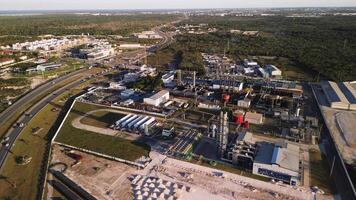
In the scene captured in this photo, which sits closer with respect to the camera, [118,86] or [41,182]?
[41,182]

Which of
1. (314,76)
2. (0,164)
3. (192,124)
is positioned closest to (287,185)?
(192,124)

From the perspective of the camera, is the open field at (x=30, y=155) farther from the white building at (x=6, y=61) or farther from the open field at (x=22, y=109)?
the white building at (x=6, y=61)

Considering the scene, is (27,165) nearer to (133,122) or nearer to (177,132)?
(133,122)

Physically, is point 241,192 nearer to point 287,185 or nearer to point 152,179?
Answer: point 287,185

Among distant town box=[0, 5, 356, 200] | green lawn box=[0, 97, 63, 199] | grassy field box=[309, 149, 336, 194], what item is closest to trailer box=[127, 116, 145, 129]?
distant town box=[0, 5, 356, 200]

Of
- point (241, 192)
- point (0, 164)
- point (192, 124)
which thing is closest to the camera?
point (241, 192)

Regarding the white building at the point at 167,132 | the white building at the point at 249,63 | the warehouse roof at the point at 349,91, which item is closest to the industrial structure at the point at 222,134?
the white building at the point at 167,132

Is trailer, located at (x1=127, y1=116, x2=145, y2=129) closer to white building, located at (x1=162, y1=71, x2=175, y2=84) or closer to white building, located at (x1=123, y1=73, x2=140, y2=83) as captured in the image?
white building, located at (x1=162, y1=71, x2=175, y2=84)
